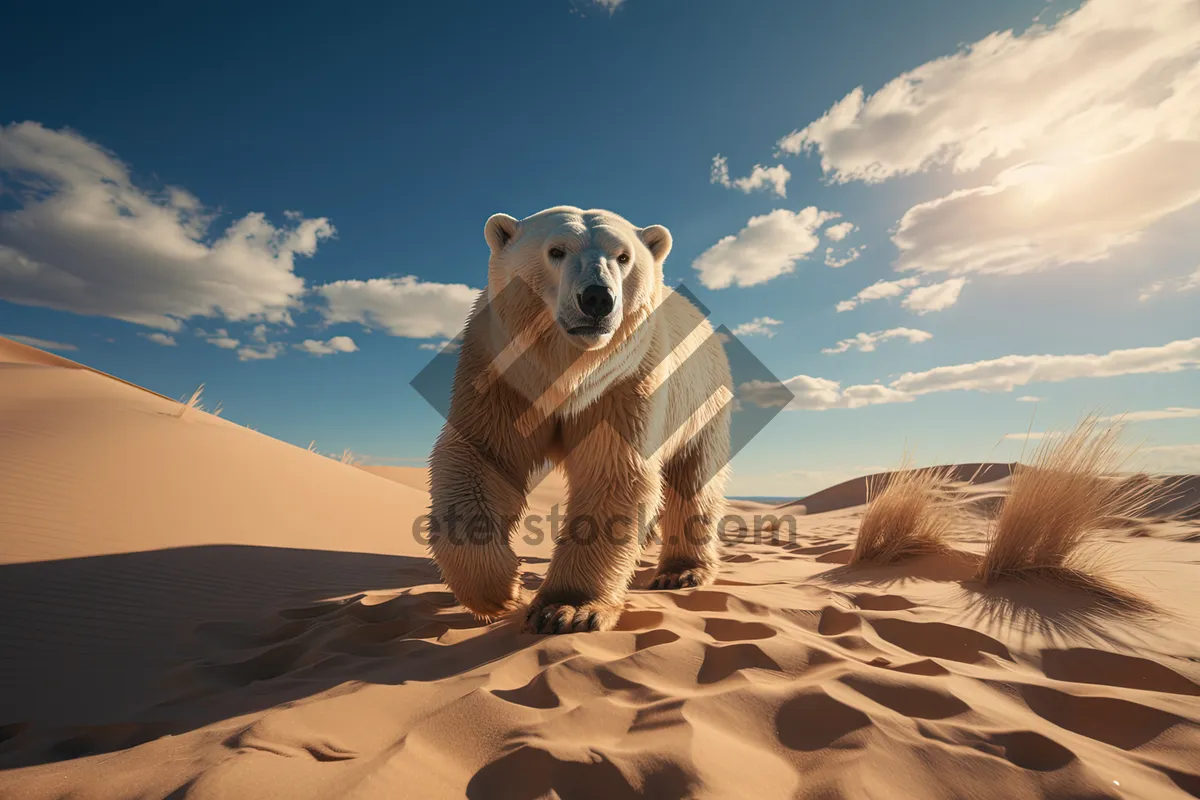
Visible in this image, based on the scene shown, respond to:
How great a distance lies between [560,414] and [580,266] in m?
0.71

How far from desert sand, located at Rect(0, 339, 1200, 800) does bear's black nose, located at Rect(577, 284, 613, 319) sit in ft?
4.18

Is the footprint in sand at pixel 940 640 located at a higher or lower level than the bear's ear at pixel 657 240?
lower

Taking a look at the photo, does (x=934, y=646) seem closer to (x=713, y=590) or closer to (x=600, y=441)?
(x=713, y=590)

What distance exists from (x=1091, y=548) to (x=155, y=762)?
3.94 meters

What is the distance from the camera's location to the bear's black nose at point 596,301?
220cm

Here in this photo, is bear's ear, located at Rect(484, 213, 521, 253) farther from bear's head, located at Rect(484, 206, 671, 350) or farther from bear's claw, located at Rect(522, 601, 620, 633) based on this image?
bear's claw, located at Rect(522, 601, 620, 633)

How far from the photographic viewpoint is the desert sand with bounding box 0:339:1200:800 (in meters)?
1.14

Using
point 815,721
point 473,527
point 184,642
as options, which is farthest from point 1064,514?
point 184,642

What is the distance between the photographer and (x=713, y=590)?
9.09 ft

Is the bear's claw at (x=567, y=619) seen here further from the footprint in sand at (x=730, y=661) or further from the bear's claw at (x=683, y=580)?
the bear's claw at (x=683, y=580)

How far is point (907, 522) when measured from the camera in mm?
3611

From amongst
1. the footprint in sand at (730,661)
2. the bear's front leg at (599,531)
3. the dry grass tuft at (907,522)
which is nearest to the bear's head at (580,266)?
the bear's front leg at (599,531)

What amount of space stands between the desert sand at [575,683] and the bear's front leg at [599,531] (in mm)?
207

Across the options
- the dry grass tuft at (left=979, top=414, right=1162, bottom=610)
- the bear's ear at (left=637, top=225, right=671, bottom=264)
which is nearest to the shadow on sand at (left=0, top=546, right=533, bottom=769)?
the bear's ear at (left=637, top=225, right=671, bottom=264)
